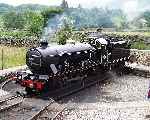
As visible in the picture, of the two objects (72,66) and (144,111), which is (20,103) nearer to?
(72,66)

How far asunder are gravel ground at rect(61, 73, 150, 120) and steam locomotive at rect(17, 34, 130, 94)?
1015 millimetres

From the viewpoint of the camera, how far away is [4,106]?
532 inches

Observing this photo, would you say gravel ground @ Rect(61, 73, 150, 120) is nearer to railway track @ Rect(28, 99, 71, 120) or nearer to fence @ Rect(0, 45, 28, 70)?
railway track @ Rect(28, 99, 71, 120)

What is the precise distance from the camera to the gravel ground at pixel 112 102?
43.3 ft

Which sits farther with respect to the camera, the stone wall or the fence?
the stone wall

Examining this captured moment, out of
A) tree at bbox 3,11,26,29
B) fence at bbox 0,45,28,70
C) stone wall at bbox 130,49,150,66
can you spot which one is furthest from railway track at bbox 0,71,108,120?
tree at bbox 3,11,26,29

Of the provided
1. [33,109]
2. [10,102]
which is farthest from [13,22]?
[33,109]

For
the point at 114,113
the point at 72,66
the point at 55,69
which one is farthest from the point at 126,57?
the point at 114,113

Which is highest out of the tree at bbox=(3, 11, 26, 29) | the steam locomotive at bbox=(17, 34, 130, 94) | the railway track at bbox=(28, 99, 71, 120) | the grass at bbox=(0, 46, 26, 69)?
the steam locomotive at bbox=(17, 34, 130, 94)

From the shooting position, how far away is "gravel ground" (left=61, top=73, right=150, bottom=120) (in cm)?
1319

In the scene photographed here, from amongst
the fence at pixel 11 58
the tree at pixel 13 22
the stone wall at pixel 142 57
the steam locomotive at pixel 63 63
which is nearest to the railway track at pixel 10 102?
the steam locomotive at pixel 63 63

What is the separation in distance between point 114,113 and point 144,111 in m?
1.29

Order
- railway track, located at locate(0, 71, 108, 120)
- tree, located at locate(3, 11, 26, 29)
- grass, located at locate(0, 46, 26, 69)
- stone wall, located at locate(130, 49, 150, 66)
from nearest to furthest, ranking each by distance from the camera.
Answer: railway track, located at locate(0, 71, 108, 120)
grass, located at locate(0, 46, 26, 69)
stone wall, located at locate(130, 49, 150, 66)
tree, located at locate(3, 11, 26, 29)

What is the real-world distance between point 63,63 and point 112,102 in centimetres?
322
